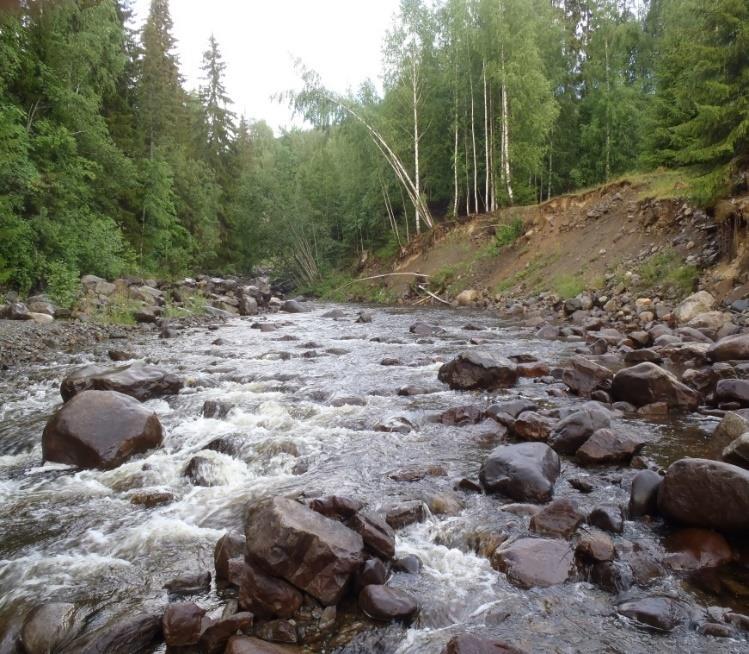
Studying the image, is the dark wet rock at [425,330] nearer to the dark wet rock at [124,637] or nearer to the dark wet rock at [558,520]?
the dark wet rock at [558,520]

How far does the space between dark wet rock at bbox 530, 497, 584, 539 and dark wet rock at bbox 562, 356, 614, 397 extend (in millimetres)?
4076

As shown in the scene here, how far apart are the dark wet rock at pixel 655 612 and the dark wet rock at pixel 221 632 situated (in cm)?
240

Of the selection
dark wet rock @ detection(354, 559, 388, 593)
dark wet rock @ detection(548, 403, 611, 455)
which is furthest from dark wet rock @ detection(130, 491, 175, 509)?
dark wet rock @ detection(548, 403, 611, 455)

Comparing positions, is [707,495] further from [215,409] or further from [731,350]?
[215,409]

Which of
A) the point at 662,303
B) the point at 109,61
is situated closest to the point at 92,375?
the point at 662,303

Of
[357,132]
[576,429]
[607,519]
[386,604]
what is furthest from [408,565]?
[357,132]

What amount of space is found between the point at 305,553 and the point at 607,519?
8.13 feet

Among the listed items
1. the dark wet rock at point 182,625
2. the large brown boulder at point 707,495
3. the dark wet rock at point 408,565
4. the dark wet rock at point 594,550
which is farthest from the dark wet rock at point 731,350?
the dark wet rock at point 182,625

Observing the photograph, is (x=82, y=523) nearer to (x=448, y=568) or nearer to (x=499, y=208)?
(x=448, y=568)

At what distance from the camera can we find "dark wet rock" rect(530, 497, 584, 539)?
4301 millimetres

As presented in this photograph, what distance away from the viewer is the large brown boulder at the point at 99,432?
6.09m

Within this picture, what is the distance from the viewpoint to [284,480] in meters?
5.66

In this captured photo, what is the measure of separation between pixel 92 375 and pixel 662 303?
1373cm

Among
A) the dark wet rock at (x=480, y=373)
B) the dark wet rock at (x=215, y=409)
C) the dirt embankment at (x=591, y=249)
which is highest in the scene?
the dirt embankment at (x=591, y=249)
